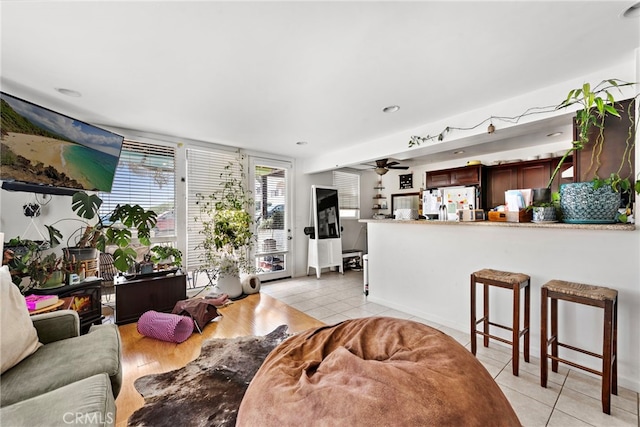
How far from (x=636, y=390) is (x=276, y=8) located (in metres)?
3.45

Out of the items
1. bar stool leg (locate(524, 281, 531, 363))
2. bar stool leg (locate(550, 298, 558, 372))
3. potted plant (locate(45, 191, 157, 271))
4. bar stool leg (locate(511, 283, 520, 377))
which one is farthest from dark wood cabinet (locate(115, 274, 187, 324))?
bar stool leg (locate(550, 298, 558, 372))

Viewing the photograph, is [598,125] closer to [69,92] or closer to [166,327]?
[166,327]

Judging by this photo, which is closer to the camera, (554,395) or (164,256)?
(554,395)

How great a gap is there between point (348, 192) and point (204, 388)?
16.5ft

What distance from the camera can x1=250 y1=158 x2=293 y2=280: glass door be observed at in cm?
488

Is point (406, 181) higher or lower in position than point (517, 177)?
higher

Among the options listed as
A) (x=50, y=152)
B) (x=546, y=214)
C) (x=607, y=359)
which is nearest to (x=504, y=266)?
(x=546, y=214)

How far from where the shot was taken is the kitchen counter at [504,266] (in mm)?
1926

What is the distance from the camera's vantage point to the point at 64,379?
1319 millimetres

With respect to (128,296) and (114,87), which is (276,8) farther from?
(128,296)

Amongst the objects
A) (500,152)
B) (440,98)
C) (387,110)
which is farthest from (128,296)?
(500,152)

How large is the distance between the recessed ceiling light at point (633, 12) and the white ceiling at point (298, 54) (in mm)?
43

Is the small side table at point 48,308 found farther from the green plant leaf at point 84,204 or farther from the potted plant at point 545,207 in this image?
the potted plant at point 545,207

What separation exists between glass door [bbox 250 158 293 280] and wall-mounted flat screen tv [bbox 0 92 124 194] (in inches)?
84.7
